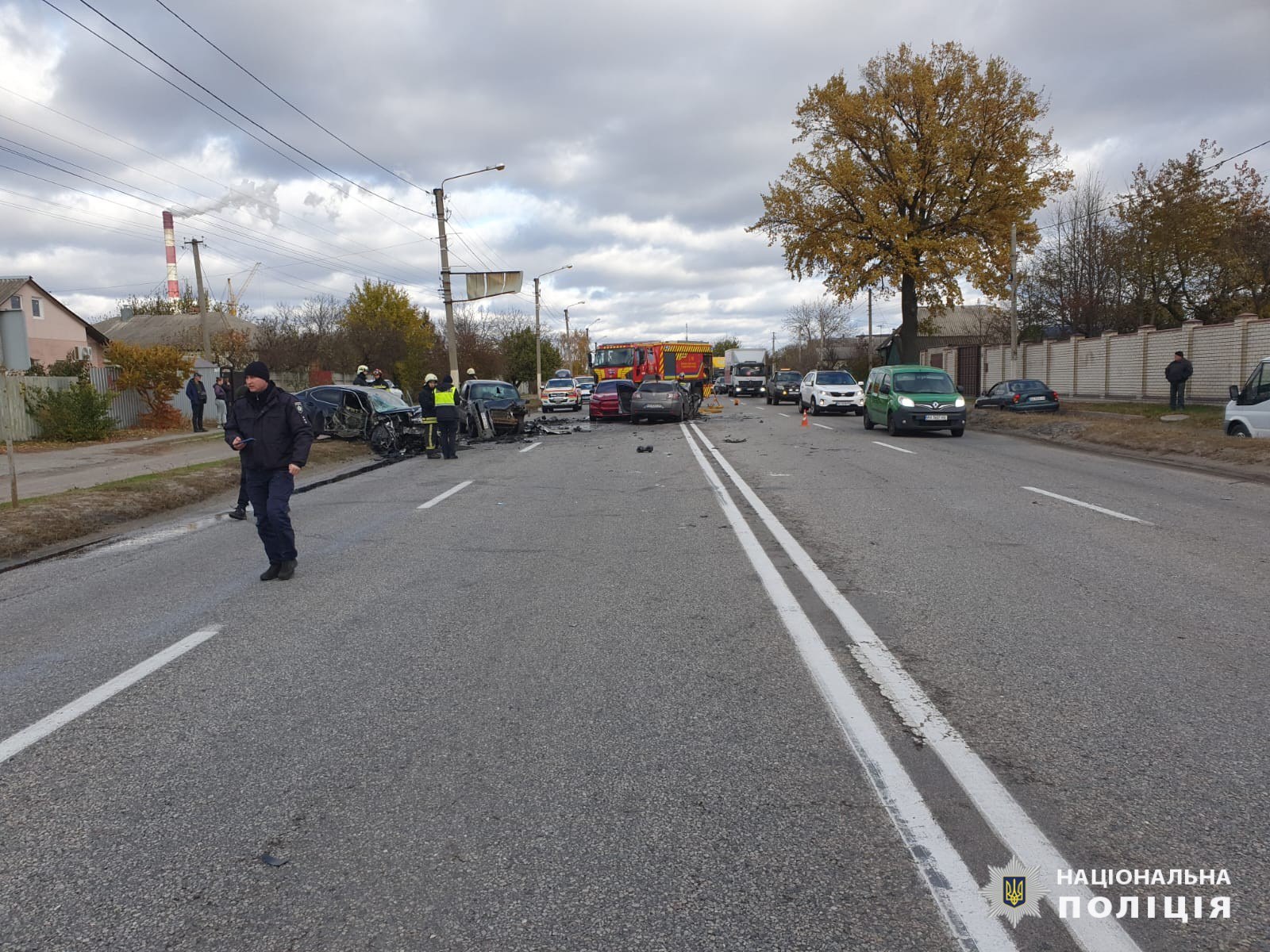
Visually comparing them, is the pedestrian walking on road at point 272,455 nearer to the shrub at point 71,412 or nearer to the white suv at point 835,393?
the shrub at point 71,412

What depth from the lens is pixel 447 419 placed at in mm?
19125

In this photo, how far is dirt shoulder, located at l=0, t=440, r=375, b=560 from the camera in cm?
1031

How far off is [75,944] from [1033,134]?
41.6m

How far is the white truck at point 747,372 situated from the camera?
5788 centimetres

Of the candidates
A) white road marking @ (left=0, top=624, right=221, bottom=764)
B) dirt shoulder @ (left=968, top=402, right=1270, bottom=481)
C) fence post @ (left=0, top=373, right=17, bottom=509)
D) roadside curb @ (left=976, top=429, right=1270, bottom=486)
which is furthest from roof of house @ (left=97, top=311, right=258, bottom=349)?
white road marking @ (left=0, top=624, right=221, bottom=764)

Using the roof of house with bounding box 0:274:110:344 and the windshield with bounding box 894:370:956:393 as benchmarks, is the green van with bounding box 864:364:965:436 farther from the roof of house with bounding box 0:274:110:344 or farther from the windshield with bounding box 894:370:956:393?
the roof of house with bounding box 0:274:110:344

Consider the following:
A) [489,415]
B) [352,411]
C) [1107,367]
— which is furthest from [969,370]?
[352,411]

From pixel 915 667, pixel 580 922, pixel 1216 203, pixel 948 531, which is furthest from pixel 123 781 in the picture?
pixel 1216 203

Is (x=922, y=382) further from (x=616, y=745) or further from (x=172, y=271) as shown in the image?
(x=172, y=271)

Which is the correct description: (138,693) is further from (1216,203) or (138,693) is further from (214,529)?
(1216,203)

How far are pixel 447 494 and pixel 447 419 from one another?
6320 millimetres

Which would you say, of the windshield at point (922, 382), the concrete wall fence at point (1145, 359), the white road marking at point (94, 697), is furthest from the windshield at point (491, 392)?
the white road marking at point (94, 697)

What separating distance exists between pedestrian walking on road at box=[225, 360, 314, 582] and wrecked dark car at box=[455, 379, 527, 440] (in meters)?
16.0

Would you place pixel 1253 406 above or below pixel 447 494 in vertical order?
above
